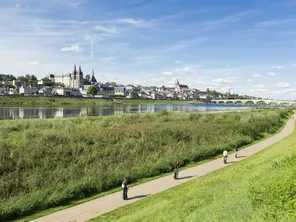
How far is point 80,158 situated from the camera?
834 inches

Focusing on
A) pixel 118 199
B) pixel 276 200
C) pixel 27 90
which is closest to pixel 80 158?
pixel 118 199

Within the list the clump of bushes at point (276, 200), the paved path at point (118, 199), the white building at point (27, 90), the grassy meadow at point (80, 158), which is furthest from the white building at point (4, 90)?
the clump of bushes at point (276, 200)

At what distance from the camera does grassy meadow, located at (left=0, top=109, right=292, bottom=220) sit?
15.5 m

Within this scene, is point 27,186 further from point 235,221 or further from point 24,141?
point 235,221

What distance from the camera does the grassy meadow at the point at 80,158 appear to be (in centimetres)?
1549

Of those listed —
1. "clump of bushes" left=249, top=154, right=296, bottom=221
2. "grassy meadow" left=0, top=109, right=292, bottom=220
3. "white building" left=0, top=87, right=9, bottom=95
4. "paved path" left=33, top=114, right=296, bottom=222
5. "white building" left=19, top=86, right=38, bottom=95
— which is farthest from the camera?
"white building" left=19, top=86, right=38, bottom=95

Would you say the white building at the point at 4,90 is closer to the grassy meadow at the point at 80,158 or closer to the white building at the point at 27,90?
the white building at the point at 27,90

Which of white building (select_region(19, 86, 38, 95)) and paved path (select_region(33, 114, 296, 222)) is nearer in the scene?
paved path (select_region(33, 114, 296, 222))

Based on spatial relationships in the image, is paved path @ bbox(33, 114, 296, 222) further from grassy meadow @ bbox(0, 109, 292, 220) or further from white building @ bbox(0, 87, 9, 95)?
white building @ bbox(0, 87, 9, 95)

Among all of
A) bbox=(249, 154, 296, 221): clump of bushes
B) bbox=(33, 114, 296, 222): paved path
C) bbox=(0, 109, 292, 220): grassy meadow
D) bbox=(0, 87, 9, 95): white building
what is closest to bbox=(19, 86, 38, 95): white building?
bbox=(0, 87, 9, 95): white building

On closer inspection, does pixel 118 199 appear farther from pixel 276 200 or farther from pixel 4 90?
pixel 4 90

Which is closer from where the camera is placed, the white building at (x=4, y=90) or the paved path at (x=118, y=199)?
the paved path at (x=118, y=199)

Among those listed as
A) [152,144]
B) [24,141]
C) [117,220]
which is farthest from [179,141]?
[117,220]

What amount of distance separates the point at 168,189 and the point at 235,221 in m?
11.1
